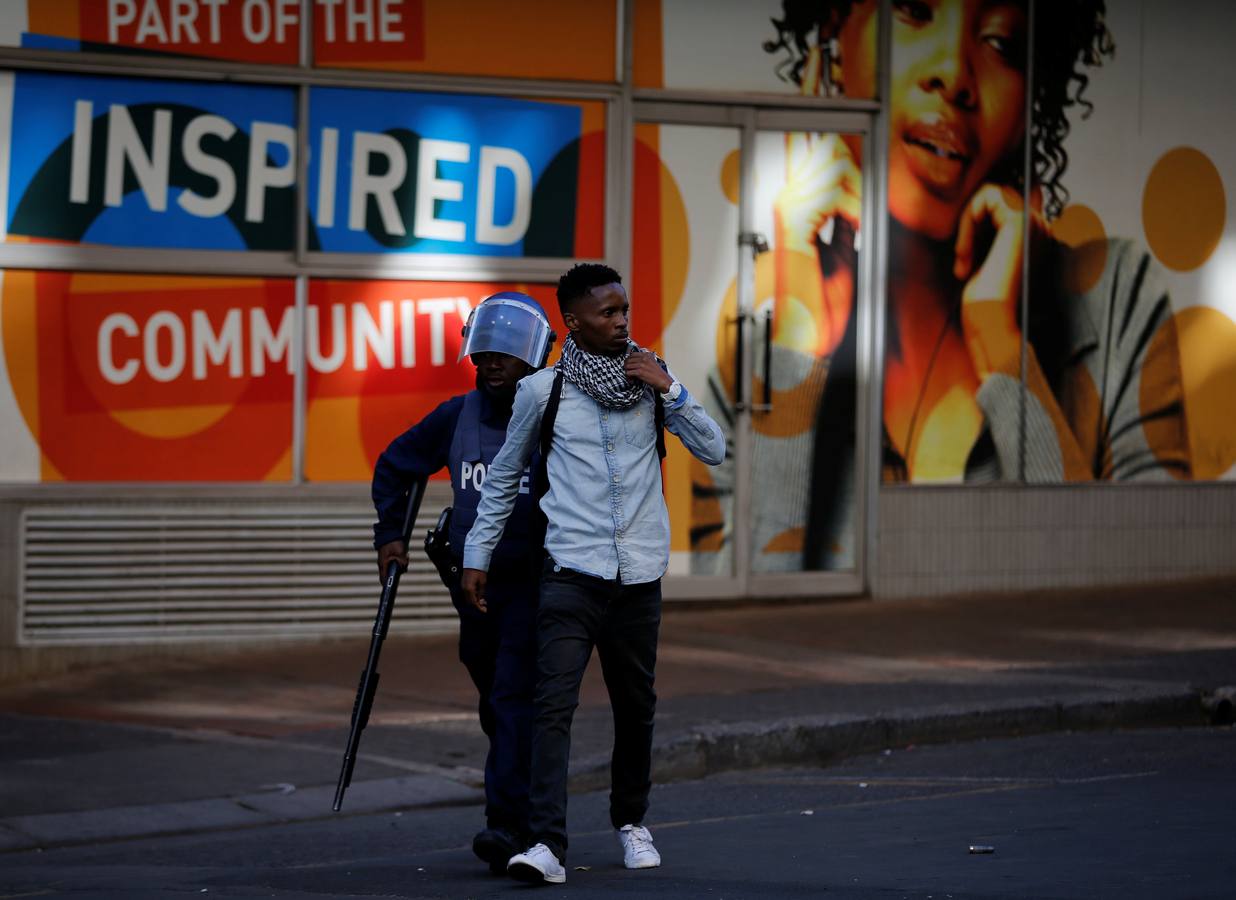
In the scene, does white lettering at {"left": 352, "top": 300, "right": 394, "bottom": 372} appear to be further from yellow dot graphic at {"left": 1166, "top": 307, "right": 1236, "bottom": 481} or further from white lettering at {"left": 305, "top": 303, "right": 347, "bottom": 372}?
yellow dot graphic at {"left": 1166, "top": 307, "right": 1236, "bottom": 481}

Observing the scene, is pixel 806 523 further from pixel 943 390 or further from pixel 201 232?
pixel 201 232

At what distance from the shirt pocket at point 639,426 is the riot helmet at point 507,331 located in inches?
20.5

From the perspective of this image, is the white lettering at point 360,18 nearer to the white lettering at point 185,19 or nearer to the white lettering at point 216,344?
the white lettering at point 185,19

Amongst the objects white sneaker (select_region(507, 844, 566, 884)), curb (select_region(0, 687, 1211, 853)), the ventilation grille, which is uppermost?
the ventilation grille

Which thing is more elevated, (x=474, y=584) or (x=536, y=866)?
(x=474, y=584)

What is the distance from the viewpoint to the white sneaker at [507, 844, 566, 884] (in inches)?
226

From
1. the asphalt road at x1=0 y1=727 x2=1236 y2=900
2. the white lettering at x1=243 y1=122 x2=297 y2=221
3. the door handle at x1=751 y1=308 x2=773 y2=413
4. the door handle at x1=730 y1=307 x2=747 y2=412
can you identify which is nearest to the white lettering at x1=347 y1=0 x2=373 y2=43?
the white lettering at x1=243 y1=122 x2=297 y2=221

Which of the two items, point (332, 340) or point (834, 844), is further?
point (332, 340)

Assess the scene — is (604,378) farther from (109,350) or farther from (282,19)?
(282,19)

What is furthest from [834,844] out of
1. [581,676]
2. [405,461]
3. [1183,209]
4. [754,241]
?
[1183,209]

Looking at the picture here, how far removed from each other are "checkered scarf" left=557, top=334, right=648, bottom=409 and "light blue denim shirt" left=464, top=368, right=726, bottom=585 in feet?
0.17

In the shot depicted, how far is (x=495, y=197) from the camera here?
11.7 metres

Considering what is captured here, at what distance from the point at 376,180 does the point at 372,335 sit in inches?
34.5

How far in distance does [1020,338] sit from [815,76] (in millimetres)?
2142
